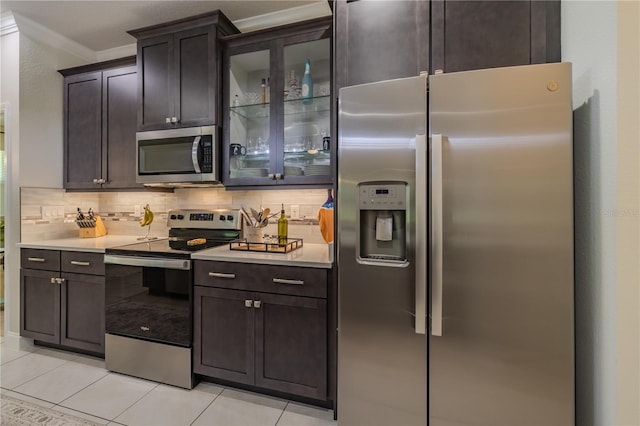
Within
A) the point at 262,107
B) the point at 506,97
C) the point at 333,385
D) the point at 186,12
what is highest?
the point at 186,12

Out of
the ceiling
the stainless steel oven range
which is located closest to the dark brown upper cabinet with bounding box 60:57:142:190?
the ceiling

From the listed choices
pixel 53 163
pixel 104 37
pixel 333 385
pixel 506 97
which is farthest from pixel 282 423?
pixel 104 37

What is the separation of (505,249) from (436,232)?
270 millimetres

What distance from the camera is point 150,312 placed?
6.75ft

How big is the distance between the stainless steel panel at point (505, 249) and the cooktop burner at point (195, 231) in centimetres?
172

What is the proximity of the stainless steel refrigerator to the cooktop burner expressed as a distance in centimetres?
134

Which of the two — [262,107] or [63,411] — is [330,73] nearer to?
[262,107]

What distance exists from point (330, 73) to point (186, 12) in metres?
1.35

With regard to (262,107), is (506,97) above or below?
below

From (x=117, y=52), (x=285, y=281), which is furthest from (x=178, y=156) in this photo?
(x=117, y=52)

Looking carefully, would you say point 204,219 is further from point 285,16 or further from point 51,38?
point 51,38

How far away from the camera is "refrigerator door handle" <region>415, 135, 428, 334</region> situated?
1.26m

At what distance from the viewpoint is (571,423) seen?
1149mm

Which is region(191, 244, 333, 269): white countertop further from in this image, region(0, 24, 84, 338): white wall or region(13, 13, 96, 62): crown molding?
region(13, 13, 96, 62): crown molding
